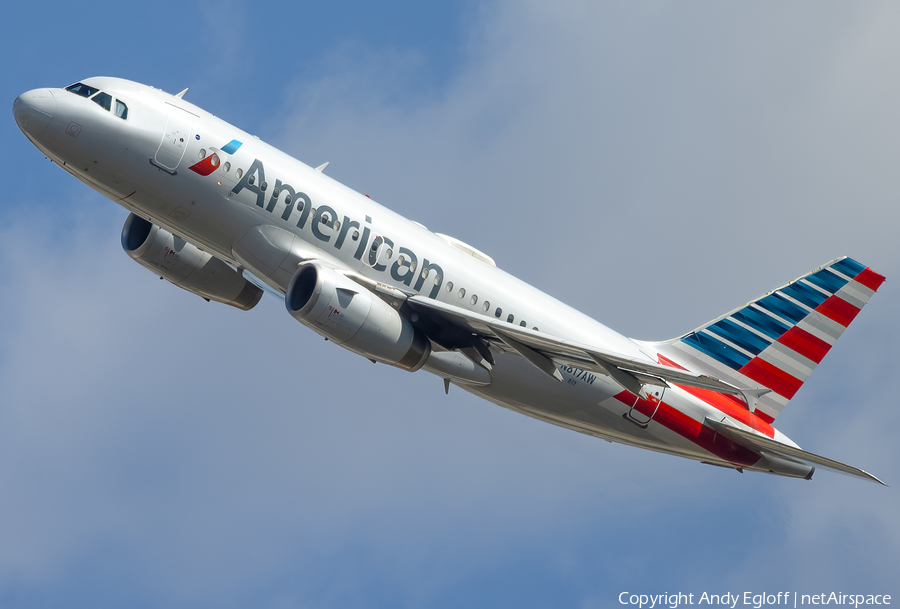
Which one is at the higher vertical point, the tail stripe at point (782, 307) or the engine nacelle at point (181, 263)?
the tail stripe at point (782, 307)

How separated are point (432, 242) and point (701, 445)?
38.8ft

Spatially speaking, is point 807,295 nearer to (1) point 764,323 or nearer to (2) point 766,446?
(1) point 764,323

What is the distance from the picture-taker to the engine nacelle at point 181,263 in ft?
107

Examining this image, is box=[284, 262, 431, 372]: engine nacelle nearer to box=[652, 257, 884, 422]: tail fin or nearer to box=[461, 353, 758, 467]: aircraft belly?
box=[461, 353, 758, 467]: aircraft belly

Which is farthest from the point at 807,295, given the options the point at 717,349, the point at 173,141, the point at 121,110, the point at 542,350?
the point at 121,110

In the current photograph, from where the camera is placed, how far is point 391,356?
90.7 feet

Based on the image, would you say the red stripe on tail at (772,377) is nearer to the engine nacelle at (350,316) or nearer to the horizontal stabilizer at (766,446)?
the horizontal stabilizer at (766,446)

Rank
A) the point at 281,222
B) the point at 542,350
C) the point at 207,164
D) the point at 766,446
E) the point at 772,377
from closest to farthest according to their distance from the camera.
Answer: the point at 207,164 < the point at 281,222 < the point at 542,350 < the point at 766,446 < the point at 772,377

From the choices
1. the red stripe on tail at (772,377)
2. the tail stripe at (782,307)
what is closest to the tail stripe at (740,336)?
the red stripe on tail at (772,377)

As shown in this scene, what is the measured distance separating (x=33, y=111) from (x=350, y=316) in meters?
10.6

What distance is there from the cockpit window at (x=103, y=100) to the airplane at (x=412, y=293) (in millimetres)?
51

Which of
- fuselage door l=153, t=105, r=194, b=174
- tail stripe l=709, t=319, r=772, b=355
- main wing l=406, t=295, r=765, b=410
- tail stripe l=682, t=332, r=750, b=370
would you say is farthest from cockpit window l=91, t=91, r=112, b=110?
tail stripe l=709, t=319, r=772, b=355

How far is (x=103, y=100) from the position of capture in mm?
27359

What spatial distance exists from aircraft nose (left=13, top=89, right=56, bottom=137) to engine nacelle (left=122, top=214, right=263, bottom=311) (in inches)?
243
